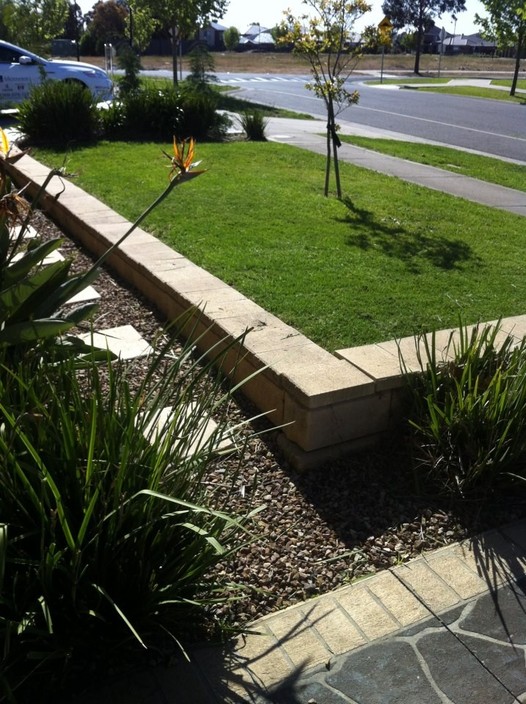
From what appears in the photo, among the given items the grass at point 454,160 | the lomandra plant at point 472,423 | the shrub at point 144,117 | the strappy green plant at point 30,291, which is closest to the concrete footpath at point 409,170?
the grass at point 454,160

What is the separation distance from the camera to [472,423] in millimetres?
3295

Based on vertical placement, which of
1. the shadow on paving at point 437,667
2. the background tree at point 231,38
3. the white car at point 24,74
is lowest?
the shadow on paving at point 437,667

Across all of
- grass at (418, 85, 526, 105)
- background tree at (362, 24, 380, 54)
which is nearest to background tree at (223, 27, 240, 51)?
grass at (418, 85, 526, 105)

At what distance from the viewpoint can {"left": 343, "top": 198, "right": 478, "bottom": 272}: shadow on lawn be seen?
6.06 metres

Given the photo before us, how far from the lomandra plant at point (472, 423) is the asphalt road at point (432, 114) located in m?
11.5

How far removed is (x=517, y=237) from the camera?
7.04 meters

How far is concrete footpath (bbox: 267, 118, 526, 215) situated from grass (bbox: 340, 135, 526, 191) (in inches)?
11.7

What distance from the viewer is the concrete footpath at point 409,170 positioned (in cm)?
917

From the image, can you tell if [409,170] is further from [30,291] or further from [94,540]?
[94,540]

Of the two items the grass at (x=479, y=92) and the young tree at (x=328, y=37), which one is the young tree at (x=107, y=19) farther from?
the young tree at (x=328, y=37)

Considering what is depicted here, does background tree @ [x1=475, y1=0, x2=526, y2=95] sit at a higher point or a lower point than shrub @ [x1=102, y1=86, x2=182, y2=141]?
higher

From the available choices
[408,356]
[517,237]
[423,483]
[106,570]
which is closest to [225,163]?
[517,237]

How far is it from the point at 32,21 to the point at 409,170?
51.3ft

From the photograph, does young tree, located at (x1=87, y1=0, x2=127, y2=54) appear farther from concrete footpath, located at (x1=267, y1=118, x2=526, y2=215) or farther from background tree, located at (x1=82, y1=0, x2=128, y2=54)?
concrete footpath, located at (x1=267, y1=118, x2=526, y2=215)
